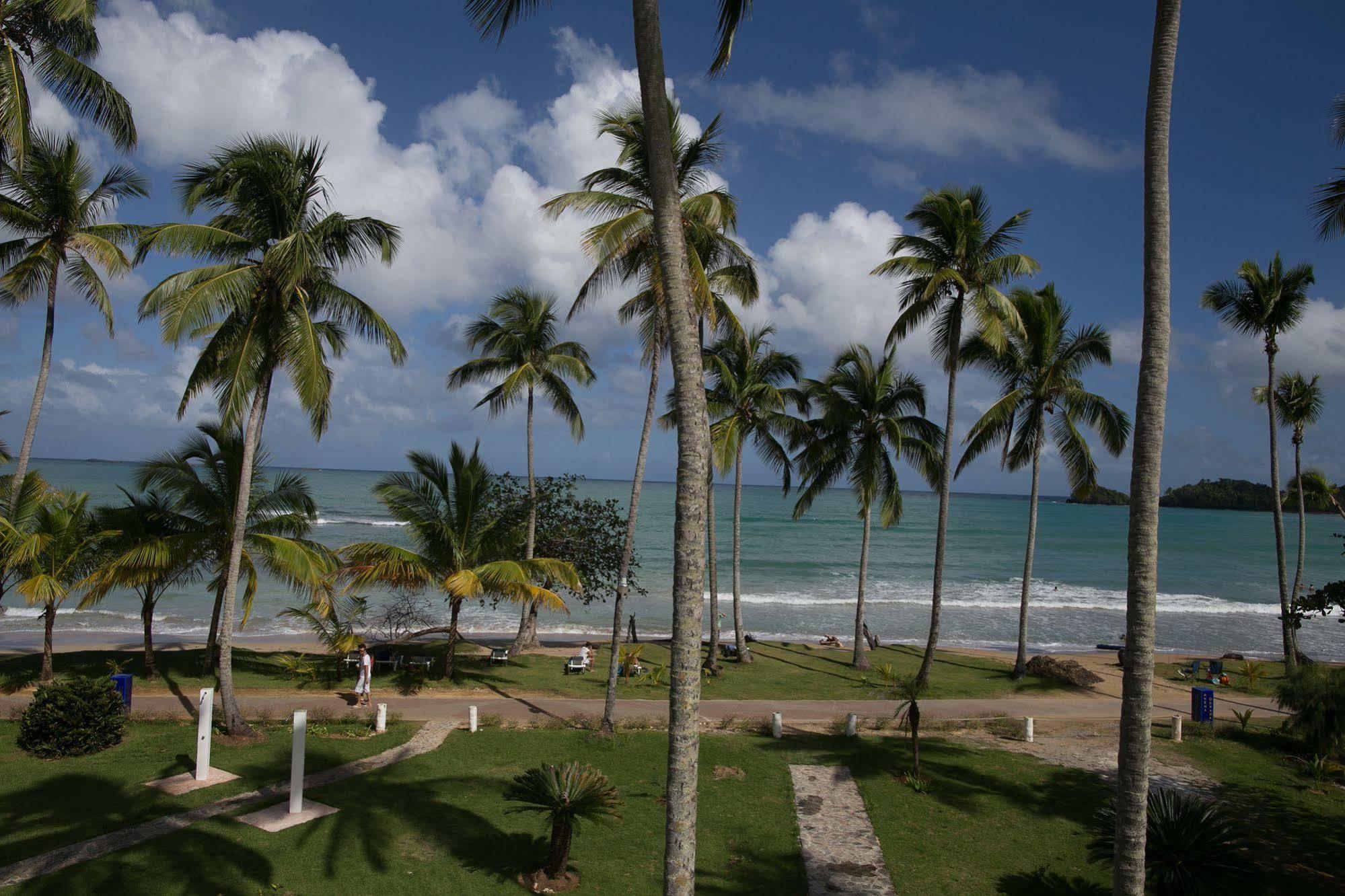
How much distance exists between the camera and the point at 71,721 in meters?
11.7

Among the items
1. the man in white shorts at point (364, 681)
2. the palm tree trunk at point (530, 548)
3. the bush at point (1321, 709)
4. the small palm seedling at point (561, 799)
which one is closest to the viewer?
the small palm seedling at point (561, 799)

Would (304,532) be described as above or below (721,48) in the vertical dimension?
below

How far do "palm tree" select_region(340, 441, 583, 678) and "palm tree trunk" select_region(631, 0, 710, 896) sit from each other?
11.2m

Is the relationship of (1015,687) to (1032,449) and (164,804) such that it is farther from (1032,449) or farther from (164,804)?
(164,804)

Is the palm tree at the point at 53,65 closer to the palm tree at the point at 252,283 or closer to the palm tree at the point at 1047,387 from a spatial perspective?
the palm tree at the point at 252,283

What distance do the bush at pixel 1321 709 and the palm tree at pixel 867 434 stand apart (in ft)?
32.7

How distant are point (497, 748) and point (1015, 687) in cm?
1452

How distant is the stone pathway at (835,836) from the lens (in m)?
9.03

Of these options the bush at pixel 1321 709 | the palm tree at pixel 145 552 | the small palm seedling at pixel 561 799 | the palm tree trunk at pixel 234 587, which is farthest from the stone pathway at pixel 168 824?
the bush at pixel 1321 709

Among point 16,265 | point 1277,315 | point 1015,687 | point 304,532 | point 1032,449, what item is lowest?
point 1015,687

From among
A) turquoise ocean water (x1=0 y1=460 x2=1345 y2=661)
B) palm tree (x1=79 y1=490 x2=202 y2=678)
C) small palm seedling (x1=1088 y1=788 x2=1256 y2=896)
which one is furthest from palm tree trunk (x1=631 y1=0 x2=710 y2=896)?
turquoise ocean water (x1=0 y1=460 x2=1345 y2=661)

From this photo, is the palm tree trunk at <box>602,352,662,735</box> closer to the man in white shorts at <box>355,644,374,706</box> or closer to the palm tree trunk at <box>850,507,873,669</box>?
the man in white shorts at <box>355,644,374,706</box>

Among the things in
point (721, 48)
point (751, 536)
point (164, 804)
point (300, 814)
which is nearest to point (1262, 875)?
point (721, 48)

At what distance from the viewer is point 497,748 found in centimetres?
1338
